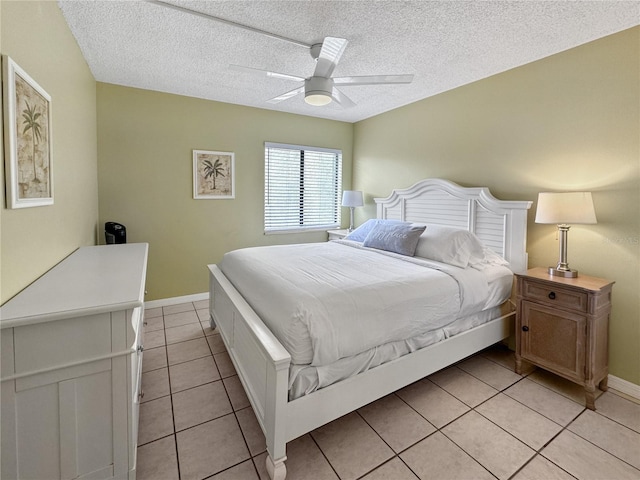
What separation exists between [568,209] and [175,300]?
4.11 metres

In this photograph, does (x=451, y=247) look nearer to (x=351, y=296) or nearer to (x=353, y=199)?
(x=351, y=296)

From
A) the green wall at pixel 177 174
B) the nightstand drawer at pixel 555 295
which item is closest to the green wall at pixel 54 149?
the green wall at pixel 177 174

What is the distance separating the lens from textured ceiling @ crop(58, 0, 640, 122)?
6.41 ft

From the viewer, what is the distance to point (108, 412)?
1.30 meters

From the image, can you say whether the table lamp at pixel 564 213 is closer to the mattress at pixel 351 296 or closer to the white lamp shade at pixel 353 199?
the mattress at pixel 351 296

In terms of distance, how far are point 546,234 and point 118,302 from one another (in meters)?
3.11

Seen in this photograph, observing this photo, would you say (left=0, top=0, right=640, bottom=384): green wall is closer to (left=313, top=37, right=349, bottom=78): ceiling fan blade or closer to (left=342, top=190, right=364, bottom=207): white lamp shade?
(left=342, top=190, right=364, bottom=207): white lamp shade

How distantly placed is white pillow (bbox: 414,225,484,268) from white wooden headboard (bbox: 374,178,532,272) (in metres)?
0.31

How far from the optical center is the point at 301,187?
4676 mm

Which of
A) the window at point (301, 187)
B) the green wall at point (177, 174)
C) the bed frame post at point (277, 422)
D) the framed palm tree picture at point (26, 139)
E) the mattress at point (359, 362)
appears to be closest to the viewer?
the framed palm tree picture at point (26, 139)

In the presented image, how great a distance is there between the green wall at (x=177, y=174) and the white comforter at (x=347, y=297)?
1.38m

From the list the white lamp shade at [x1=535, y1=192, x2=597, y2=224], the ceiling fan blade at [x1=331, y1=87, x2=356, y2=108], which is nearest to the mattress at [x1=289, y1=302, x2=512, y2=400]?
the white lamp shade at [x1=535, y1=192, x2=597, y2=224]

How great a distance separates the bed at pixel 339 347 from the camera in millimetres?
1514

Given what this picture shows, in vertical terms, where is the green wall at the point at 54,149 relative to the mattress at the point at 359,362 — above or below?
above
